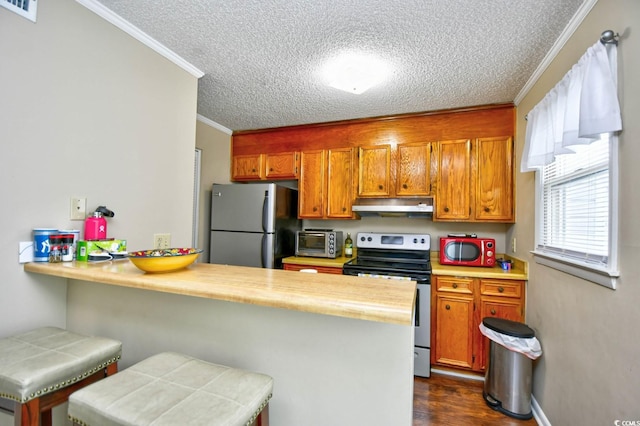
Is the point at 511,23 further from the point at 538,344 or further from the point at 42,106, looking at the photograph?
the point at 42,106

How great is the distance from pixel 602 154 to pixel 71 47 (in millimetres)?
2677

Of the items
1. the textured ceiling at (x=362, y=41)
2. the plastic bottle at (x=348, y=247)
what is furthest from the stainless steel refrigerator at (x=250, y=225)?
the textured ceiling at (x=362, y=41)

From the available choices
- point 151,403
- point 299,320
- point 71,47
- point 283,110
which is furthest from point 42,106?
point 283,110

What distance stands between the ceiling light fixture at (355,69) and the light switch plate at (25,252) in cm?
196

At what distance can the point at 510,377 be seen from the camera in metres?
1.95

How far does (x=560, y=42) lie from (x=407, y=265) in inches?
74.5

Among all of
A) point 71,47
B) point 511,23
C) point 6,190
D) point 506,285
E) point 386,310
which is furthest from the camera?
point 506,285

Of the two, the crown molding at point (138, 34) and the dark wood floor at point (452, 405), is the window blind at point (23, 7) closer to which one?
the crown molding at point (138, 34)

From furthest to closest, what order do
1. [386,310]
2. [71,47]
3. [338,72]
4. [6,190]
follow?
[338,72] < [71,47] < [6,190] < [386,310]

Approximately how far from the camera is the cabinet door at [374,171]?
9.80 ft

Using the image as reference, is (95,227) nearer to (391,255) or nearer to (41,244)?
(41,244)

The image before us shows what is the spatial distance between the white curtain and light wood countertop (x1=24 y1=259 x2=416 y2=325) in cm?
106

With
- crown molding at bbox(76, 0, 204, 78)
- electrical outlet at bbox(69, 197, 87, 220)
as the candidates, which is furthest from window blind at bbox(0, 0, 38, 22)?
electrical outlet at bbox(69, 197, 87, 220)

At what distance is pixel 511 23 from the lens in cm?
157
